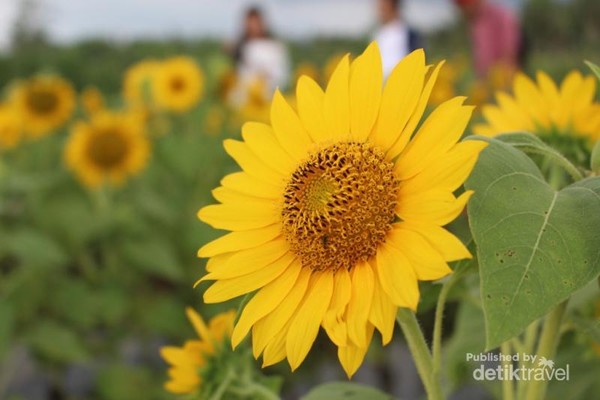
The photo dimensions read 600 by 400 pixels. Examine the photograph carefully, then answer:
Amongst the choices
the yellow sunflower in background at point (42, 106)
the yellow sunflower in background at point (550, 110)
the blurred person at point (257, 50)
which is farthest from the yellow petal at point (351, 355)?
the blurred person at point (257, 50)

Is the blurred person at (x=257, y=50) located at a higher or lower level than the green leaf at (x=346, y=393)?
higher

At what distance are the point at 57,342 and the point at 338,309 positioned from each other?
1.40 meters

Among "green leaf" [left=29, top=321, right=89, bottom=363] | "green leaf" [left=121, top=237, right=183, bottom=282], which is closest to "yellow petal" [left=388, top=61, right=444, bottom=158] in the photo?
"green leaf" [left=29, top=321, right=89, bottom=363]

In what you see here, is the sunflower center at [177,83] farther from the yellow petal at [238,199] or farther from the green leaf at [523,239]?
the green leaf at [523,239]

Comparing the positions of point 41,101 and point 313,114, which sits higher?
point 41,101

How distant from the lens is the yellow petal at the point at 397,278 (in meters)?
0.45

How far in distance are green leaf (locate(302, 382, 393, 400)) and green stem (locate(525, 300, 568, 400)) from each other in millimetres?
90

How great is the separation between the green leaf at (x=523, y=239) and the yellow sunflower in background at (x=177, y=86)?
2.95m

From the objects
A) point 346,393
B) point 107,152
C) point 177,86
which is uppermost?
point 177,86

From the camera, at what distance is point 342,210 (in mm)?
544

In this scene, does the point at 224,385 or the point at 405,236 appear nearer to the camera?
the point at 405,236

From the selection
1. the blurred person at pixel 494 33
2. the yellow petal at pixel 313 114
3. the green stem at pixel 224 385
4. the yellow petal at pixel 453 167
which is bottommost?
the green stem at pixel 224 385

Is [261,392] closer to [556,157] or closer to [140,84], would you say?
[556,157]

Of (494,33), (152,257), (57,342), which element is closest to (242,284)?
(57,342)
